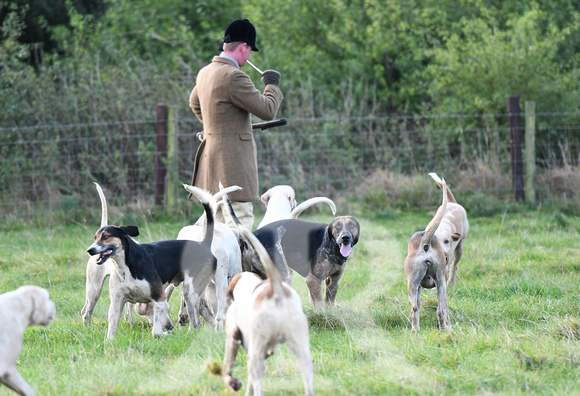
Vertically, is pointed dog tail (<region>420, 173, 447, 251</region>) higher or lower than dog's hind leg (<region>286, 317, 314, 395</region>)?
higher

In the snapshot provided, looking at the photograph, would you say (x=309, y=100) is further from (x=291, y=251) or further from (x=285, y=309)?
(x=285, y=309)

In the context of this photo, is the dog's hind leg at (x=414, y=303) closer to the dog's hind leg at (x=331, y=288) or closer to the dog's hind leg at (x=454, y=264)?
the dog's hind leg at (x=331, y=288)

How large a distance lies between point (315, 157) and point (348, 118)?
2.68 feet

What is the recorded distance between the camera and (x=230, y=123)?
6.19m

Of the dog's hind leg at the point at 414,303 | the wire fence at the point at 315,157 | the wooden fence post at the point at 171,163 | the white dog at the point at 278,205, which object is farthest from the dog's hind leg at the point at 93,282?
the wire fence at the point at 315,157

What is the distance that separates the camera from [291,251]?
19.1 feet

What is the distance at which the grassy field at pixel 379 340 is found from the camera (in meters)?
3.91

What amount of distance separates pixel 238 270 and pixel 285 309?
2266 millimetres

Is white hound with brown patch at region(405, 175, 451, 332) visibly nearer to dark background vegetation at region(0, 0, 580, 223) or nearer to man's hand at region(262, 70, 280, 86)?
man's hand at region(262, 70, 280, 86)

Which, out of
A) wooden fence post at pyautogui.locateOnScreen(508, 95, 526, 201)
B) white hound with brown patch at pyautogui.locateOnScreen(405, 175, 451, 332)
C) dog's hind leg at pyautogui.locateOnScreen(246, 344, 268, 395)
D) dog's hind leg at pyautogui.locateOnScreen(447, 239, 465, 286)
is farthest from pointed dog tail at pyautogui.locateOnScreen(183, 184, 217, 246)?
wooden fence post at pyautogui.locateOnScreen(508, 95, 526, 201)

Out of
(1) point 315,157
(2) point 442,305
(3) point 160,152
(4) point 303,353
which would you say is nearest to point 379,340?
(2) point 442,305

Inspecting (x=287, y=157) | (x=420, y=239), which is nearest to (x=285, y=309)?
(x=420, y=239)

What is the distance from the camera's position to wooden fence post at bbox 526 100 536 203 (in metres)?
11.4

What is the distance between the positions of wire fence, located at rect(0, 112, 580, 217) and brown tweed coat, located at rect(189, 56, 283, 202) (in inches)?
203
